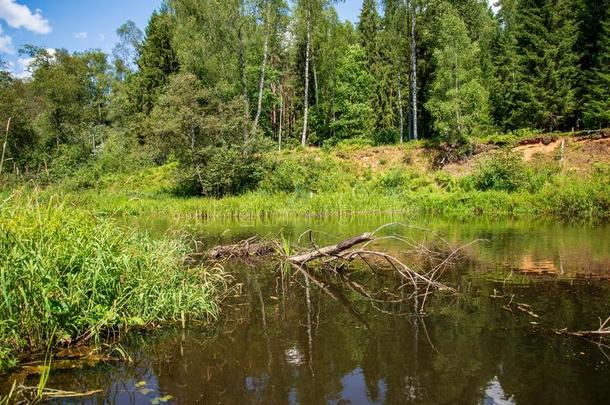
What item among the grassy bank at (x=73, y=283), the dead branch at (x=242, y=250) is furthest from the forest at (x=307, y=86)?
the grassy bank at (x=73, y=283)

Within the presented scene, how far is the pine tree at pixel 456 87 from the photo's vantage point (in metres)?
31.2

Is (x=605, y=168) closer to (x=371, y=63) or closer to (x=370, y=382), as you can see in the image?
(x=371, y=63)

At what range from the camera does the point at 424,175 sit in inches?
1252

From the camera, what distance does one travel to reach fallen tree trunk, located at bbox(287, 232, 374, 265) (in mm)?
9397

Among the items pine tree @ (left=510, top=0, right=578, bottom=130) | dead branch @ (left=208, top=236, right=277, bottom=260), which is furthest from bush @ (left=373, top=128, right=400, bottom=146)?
dead branch @ (left=208, top=236, right=277, bottom=260)

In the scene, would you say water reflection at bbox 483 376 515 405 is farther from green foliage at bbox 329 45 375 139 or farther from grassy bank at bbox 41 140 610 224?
green foliage at bbox 329 45 375 139

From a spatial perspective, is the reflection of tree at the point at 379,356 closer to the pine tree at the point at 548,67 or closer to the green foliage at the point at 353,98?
the pine tree at the point at 548,67

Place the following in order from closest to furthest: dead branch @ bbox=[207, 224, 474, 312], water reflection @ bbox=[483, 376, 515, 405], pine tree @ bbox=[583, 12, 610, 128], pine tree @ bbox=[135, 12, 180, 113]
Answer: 1. water reflection @ bbox=[483, 376, 515, 405]
2. dead branch @ bbox=[207, 224, 474, 312]
3. pine tree @ bbox=[583, 12, 610, 128]
4. pine tree @ bbox=[135, 12, 180, 113]

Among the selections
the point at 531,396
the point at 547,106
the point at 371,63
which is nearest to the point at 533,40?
the point at 547,106

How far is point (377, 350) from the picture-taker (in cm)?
589

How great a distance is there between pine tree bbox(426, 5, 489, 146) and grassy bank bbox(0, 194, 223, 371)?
27.7m

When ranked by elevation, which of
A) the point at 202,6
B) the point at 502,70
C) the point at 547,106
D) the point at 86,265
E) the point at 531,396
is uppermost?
the point at 202,6

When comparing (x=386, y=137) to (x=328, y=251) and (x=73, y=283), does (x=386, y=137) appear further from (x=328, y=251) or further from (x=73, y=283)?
(x=73, y=283)

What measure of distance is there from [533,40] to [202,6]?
24.3 m
